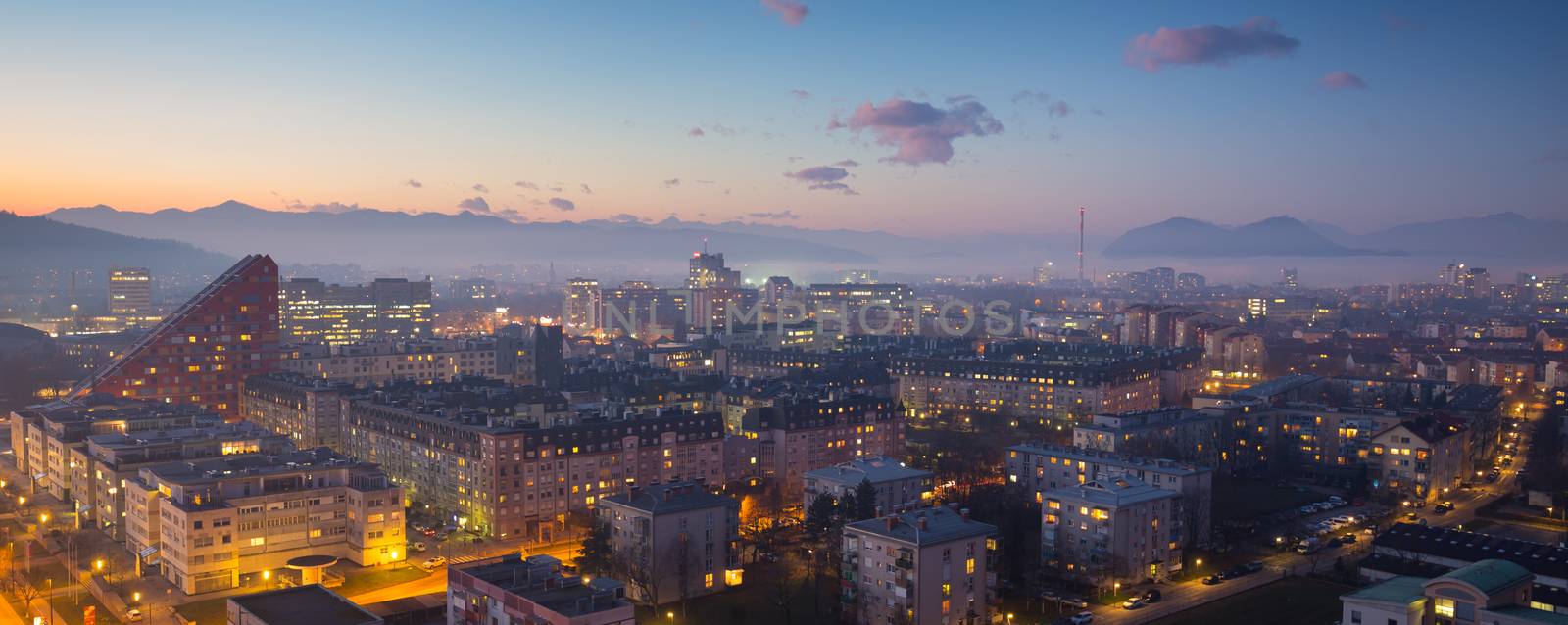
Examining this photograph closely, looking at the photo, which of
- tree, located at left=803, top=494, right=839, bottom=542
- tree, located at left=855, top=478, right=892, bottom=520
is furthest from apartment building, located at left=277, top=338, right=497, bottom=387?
tree, located at left=855, top=478, right=892, bottom=520

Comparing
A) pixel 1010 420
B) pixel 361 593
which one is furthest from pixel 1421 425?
pixel 361 593

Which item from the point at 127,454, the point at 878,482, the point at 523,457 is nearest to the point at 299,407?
the point at 127,454

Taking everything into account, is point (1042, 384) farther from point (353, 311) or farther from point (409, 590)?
point (353, 311)

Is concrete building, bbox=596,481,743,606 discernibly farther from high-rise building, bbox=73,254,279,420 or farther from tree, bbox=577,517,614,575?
high-rise building, bbox=73,254,279,420

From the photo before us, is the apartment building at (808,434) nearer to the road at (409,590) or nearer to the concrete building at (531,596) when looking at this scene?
the road at (409,590)

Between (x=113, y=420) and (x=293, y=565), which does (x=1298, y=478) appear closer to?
(x=293, y=565)
